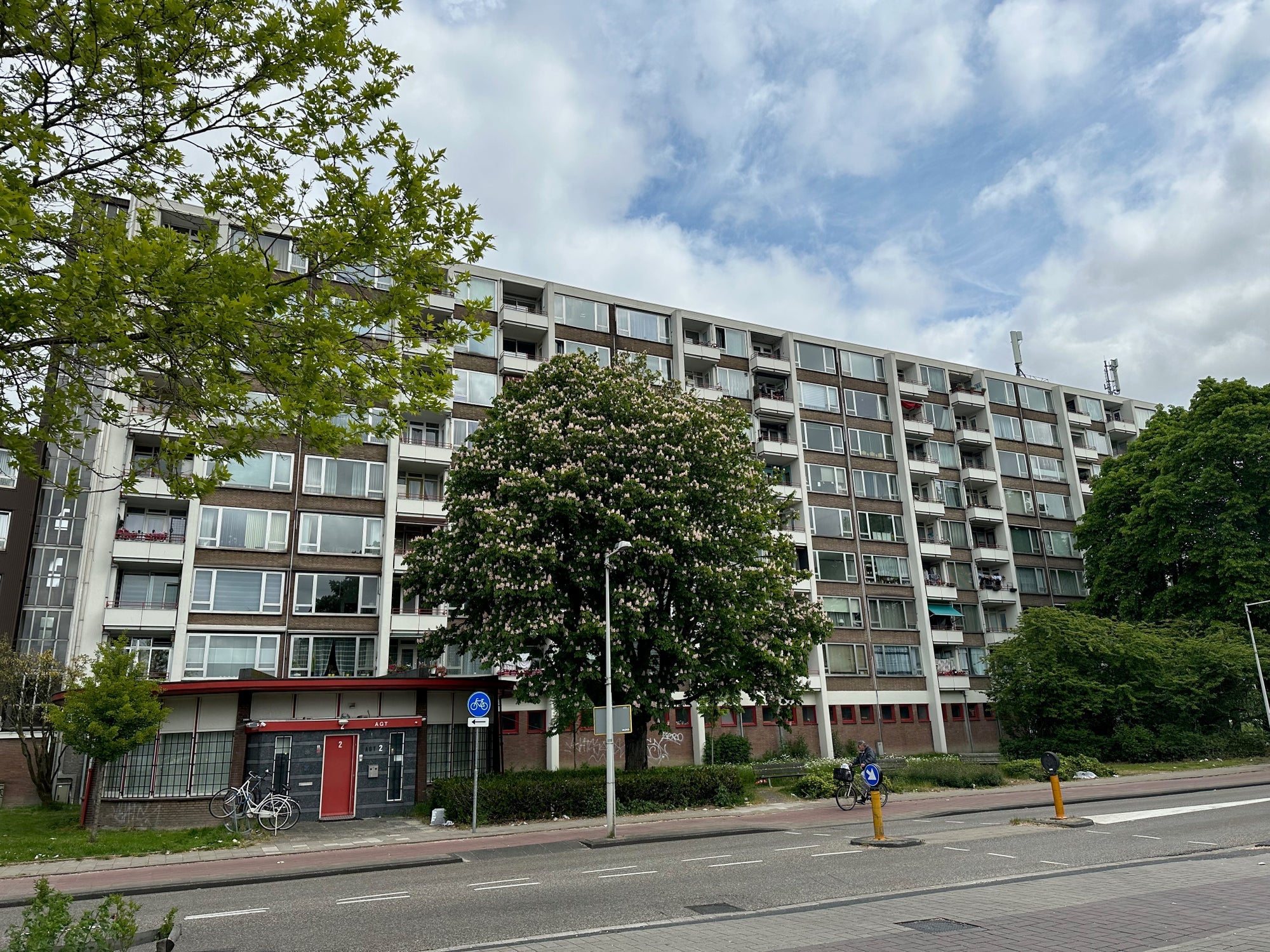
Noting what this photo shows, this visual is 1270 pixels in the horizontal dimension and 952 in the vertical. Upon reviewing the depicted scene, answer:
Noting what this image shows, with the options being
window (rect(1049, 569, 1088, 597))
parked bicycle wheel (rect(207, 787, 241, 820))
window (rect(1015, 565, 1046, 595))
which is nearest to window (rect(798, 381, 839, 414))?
window (rect(1015, 565, 1046, 595))

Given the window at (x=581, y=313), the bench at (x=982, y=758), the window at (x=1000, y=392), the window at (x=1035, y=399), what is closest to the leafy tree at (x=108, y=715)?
the window at (x=581, y=313)

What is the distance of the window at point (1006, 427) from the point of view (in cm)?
5728

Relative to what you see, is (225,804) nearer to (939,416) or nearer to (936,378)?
(939,416)

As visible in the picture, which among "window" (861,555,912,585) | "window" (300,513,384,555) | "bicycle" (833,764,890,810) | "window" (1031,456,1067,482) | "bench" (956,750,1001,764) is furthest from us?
"window" (1031,456,1067,482)

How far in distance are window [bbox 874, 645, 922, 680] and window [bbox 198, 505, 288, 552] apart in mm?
30835

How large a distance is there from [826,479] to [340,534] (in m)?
26.6

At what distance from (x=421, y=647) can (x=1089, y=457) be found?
165ft

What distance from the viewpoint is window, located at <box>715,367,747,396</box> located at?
49312mm

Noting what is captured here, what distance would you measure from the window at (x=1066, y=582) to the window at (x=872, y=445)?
43.8 feet

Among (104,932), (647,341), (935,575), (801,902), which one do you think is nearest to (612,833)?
(801,902)

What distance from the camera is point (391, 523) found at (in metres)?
37.2

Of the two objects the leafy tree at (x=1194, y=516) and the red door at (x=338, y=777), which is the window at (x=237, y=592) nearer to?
the red door at (x=338, y=777)

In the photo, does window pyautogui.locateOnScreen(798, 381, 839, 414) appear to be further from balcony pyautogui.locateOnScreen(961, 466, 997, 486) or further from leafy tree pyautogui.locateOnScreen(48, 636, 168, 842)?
leafy tree pyautogui.locateOnScreen(48, 636, 168, 842)

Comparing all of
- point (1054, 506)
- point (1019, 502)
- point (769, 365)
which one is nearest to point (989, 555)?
point (1019, 502)
